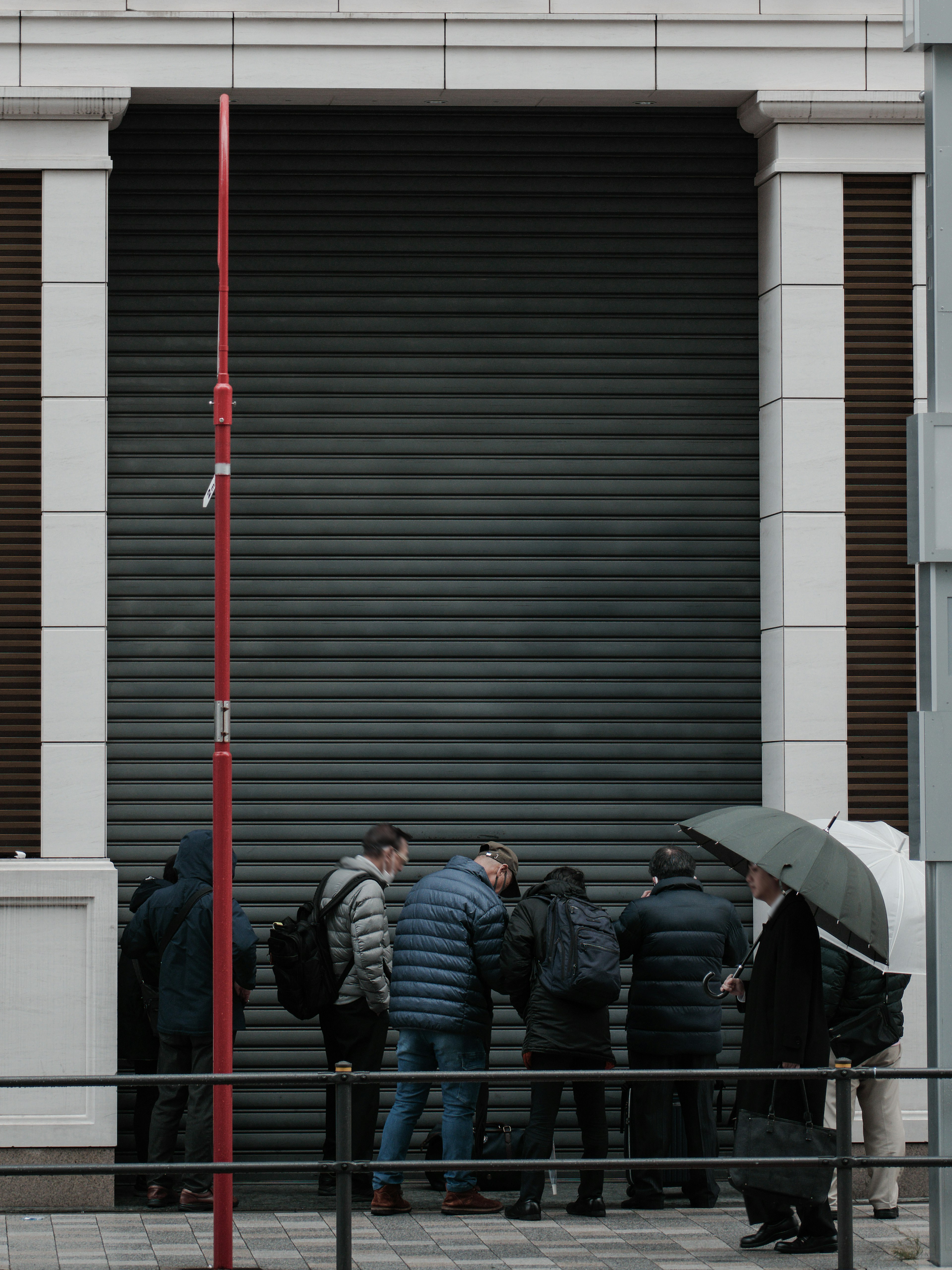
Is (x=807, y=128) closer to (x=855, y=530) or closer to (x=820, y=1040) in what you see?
(x=855, y=530)

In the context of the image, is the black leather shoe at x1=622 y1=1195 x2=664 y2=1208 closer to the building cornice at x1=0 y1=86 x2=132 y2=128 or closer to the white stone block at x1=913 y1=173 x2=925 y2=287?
the white stone block at x1=913 y1=173 x2=925 y2=287

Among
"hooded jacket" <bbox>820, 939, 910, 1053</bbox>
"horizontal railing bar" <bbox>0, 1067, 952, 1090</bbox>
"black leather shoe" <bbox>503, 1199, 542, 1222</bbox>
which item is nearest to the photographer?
"horizontal railing bar" <bbox>0, 1067, 952, 1090</bbox>

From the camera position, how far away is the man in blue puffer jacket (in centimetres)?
819

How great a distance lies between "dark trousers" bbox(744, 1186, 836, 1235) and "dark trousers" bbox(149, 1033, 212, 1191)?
289 centimetres

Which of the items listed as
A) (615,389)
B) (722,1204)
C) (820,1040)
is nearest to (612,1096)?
(722,1204)

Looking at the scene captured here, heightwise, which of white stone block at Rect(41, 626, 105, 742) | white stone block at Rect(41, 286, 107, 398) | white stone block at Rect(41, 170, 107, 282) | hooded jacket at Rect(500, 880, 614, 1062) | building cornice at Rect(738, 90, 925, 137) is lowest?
hooded jacket at Rect(500, 880, 614, 1062)

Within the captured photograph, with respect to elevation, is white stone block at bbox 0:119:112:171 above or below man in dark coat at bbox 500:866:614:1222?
above

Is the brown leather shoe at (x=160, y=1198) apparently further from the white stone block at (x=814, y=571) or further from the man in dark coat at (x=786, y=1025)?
the white stone block at (x=814, y=571)

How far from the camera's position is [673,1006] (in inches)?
333

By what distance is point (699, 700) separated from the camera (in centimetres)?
984

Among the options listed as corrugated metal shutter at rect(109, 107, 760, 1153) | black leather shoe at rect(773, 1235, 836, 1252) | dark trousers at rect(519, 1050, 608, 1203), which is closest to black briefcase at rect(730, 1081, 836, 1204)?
black leather shoe at rect(773, 1235, 836, 1252)

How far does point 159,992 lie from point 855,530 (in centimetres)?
497

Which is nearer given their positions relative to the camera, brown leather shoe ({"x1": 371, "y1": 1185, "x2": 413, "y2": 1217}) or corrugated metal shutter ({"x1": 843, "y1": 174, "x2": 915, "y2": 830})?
brown leather shoe ({"x1": 371, "y1": 1185, "x2": 413, "y2": 1217})

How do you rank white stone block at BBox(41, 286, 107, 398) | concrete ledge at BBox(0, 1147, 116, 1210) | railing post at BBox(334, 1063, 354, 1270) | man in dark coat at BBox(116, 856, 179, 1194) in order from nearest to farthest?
1. railing post at BBox(334, 1063, 354, 1270)
2. concrete ledge at BBox(0, 1147, 116, 1210)
3. man in dark coat at BBox(116, 856, 179, 1194)
4. white stone block at BBox(41, 286, 107, 398)
